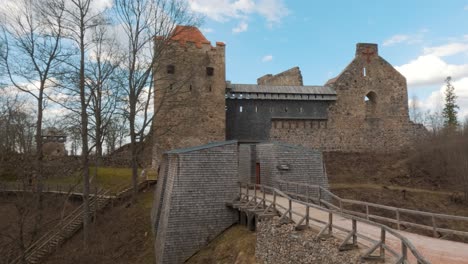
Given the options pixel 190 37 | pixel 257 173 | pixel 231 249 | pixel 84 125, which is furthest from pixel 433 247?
pixel 190 37

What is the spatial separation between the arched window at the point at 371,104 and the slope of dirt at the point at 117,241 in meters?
17.0

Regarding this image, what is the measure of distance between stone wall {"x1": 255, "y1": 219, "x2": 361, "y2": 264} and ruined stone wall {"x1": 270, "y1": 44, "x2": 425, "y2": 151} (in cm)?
1577

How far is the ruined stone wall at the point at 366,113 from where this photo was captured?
2484 centimetres

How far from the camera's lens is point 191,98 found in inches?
833

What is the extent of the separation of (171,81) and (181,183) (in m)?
10.5

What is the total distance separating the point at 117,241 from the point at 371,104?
20.2 m

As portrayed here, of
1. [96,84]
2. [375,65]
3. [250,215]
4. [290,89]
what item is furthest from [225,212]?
[375,65]

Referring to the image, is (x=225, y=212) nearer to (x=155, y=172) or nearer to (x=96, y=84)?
(x=96, y=84)

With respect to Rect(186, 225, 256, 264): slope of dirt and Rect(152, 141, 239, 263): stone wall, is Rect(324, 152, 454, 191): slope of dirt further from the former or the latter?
Rect(186, 225, 256, 264): slope of dirt

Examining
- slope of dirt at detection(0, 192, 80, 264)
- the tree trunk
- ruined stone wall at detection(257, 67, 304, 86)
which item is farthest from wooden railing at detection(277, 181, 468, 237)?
ruined stone wall at detection(257, 67, 304, 86)

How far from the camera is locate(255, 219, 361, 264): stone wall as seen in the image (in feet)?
20.6

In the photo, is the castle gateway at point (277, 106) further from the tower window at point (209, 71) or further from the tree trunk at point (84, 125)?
the tree trunk at point (84, 125)

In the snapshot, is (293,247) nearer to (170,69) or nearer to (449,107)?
(170,69)

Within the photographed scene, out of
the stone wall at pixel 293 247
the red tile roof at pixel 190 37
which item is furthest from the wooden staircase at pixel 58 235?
the stone wall at pixel 293 247
